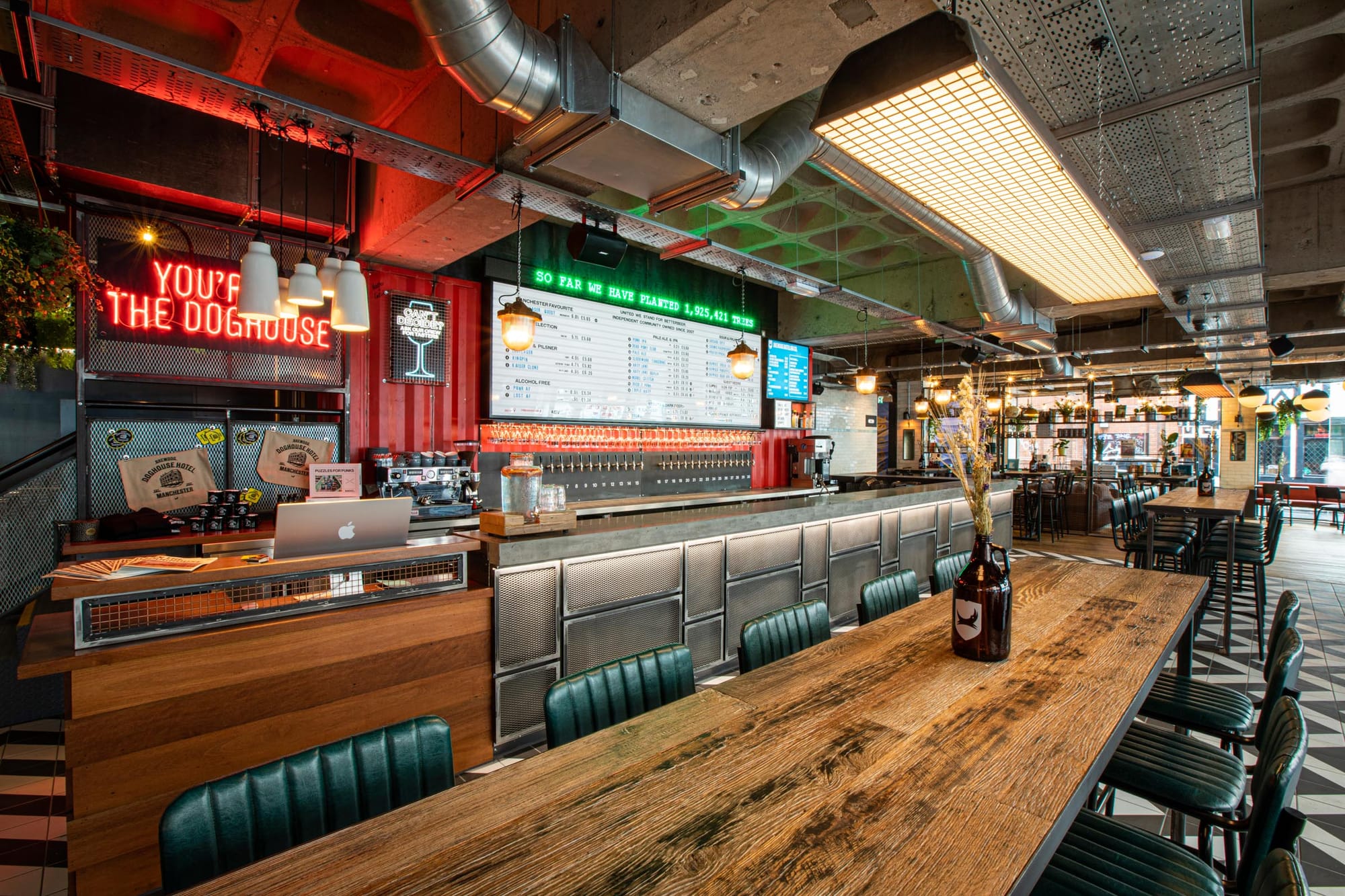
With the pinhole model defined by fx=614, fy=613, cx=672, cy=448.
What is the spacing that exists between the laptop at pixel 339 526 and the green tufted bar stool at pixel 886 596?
2.26 meters

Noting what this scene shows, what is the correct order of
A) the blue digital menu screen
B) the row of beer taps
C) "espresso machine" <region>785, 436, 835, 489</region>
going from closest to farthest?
the row of beer taps < the blue digital menu screen < "espresso machine" <region>785, 436, 835, 489</region>

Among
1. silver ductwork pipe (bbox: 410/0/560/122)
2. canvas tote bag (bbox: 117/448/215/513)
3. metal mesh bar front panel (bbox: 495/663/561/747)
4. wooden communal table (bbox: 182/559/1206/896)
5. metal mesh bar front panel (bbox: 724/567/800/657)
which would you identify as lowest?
metal mesh bar front panel (bbox: 495/663/561/747)

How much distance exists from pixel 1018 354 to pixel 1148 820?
9.23m

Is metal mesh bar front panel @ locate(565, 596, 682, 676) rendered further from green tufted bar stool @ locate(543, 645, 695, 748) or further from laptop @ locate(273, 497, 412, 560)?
green tufted bar stool @ locate(543, 645, 695, 748)

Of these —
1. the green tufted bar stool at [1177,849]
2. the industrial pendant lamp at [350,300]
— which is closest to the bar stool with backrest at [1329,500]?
the green tufted bar stool at [1177,849]

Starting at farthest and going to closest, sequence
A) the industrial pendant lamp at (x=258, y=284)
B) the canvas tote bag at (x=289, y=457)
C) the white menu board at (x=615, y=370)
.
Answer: the white menu board at (x=615, y=370)
the canvas tote bag at (x=289, y=457)
the industrial pendant lamp at (x=258, y=284)

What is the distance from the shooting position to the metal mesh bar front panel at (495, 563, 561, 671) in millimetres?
3250

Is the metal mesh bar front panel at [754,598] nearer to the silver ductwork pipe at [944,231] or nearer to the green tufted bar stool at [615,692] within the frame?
the green tufted bar stool at [615,692]

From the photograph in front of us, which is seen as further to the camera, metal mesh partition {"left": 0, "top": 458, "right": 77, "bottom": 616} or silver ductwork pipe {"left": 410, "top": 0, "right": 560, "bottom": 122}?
metal mesh partition {"left": 0, "top": 458, "right": 77, "bottom": 616}

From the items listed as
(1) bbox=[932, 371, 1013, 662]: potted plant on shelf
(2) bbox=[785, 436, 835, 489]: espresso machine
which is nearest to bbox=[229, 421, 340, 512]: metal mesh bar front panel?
(1) bbox=[932, 371, 1013, 662]: potted plant on shelf

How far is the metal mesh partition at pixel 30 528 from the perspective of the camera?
4031mm

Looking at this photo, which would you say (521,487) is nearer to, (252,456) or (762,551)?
(762,551)

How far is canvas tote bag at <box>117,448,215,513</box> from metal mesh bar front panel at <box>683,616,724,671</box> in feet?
12.6

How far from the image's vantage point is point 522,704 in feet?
11.1
